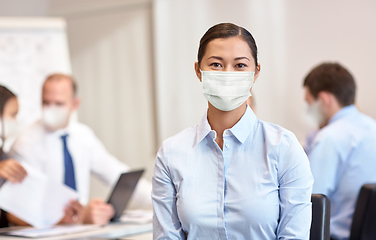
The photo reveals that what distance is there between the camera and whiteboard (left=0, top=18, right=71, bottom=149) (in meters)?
3.66

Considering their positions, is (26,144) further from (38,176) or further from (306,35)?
(306,35)

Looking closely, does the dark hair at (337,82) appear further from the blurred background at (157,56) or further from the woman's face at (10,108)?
the woman's face at (10,108)

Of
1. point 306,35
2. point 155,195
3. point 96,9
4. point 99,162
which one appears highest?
point 96,9

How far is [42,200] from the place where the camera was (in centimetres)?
225

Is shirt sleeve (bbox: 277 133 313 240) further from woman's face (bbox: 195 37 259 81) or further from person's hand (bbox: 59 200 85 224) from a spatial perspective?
person's hand (bbox: 59 200 85 224)

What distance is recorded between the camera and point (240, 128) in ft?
4.06

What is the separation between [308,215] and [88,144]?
2375 mm

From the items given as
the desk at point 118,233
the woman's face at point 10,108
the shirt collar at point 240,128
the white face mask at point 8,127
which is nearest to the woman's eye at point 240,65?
the shirt collar at point 240,128

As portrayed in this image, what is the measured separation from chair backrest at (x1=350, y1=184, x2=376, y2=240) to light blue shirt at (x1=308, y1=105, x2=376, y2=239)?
0.68 ft

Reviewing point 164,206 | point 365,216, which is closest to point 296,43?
point 365,216

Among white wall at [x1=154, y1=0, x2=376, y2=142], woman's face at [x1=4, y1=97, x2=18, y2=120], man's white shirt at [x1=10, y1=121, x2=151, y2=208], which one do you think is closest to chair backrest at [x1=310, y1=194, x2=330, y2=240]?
white wall at [x1=154, y1=0, x2=376, y2=142]

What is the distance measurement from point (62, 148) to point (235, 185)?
2138 mm

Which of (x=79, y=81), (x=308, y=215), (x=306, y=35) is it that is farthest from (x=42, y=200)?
(x=79, y=81)

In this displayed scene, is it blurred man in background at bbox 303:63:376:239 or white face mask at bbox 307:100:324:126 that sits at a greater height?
white face mask at bbox 307:100:324:126
